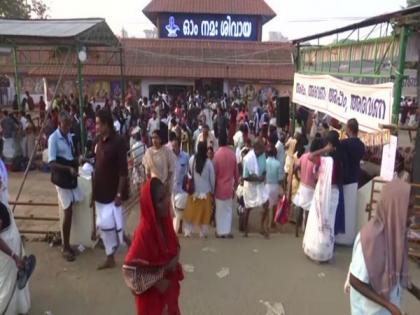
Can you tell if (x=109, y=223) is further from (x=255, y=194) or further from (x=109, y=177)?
(x=255, y=194)

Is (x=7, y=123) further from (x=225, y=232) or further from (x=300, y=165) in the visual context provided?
(x=300, y=165)

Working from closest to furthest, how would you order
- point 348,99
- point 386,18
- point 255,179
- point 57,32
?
1. point 386,18
2. point 255,179
3. point 348,99
4. point 57,32

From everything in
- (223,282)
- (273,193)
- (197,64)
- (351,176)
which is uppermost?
(197,64)

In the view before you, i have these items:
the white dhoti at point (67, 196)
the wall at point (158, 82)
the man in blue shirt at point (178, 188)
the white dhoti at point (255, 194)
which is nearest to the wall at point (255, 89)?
the wall at point (158, 82)

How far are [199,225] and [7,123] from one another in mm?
7258

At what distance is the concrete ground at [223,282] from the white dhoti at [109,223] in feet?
1.08

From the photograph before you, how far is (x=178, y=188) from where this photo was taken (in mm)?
6422

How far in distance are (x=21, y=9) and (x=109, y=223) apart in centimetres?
3611

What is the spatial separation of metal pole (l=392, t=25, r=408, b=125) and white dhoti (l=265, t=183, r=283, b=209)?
2.05 metres

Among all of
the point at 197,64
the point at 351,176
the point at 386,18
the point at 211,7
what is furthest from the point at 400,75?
the point at 211,7

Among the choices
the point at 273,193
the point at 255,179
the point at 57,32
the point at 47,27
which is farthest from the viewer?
the point at 47,27

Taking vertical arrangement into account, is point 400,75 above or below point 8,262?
above

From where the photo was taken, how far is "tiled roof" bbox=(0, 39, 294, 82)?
22500mm

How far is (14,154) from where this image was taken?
37.3 feet
